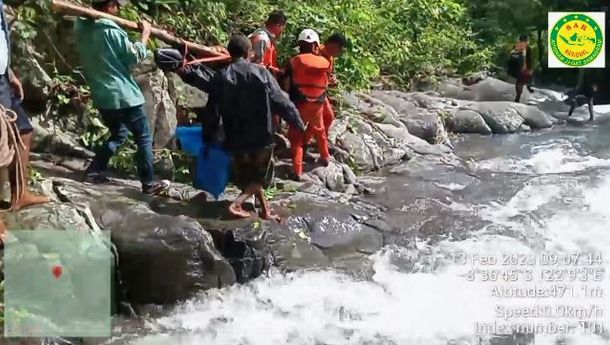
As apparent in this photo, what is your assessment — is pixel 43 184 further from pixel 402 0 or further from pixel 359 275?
pixel 402 0

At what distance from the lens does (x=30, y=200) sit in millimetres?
2613

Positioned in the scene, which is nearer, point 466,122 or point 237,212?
point 237,212

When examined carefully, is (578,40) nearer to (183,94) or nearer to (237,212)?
(237,212)

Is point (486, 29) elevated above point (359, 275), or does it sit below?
above

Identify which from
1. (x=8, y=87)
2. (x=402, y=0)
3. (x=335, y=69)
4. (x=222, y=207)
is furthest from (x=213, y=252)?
(x=402, y=0)

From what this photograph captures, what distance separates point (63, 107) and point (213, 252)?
138cm

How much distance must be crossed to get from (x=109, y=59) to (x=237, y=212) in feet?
2.64

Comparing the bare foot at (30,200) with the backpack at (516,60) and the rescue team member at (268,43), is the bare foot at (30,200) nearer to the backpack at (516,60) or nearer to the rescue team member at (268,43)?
the rescue team member at (268,43)

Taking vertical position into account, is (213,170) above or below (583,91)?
below

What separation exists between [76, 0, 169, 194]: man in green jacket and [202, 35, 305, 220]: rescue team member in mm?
318

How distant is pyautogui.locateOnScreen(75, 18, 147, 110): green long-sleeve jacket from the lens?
2984 millimetres

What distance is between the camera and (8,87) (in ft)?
8.39

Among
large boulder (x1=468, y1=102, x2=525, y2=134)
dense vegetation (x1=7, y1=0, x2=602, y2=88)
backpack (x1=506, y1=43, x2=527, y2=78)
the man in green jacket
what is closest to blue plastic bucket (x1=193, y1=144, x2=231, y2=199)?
the man in green jacket

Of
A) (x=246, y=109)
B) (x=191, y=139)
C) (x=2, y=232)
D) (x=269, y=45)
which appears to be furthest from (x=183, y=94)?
(x=2, y=232)
